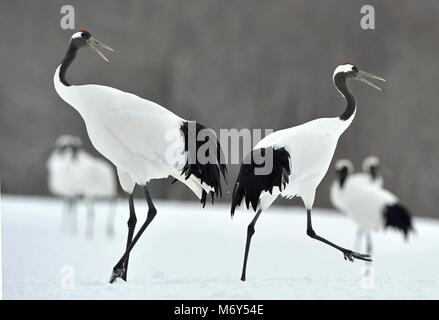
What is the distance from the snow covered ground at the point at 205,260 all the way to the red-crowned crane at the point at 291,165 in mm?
249

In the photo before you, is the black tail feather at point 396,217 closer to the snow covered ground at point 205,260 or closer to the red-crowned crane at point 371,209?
the red-crowned crane at point 371,209

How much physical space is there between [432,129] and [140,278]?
6.47 m

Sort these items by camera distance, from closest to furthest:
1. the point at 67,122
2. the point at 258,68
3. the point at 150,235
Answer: the point at 150,235 < the point at 258,68 < the point at 67,122

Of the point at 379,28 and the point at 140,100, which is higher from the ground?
the point at 379,28

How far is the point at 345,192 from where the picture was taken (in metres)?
5.91

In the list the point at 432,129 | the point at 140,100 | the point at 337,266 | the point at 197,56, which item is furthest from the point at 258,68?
the point at 140,100

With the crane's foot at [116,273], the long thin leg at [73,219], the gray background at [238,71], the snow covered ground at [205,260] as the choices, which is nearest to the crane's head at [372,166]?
the snow covered ground at [205,260]

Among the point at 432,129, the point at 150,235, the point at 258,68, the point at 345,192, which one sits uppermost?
the point at 258,68

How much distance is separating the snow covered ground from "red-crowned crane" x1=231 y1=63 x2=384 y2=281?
9.8 inches

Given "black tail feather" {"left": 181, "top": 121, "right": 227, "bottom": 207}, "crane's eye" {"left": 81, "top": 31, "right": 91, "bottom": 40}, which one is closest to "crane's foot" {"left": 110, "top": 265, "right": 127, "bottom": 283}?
"black tail feather" {"left": 181, "top": 121, "right": 227, "bottom": 207}

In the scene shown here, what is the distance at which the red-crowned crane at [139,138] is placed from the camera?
2.95 m
